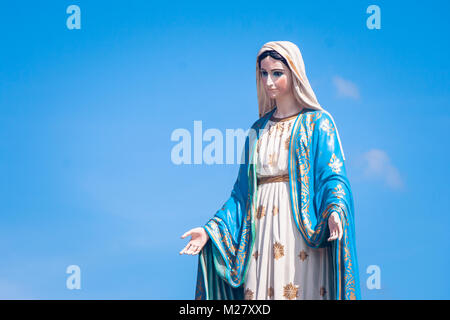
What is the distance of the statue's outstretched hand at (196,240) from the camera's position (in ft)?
40.2

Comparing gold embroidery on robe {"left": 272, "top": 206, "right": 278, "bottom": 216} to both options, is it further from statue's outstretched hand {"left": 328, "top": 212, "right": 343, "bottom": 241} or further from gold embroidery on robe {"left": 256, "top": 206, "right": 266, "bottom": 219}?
statue's outstretched hand {"left": 328, "top": 212, "right": 343, "bottom": 241}

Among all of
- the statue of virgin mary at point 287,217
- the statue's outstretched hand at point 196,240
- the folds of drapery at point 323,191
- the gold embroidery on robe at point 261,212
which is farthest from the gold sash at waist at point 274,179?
the statue's outstretched hand at point 196,240

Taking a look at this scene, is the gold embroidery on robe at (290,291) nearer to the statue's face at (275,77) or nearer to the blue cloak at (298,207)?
the blue cloak at (298,207)

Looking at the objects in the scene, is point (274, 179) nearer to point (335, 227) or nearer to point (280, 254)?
point (280, 254)

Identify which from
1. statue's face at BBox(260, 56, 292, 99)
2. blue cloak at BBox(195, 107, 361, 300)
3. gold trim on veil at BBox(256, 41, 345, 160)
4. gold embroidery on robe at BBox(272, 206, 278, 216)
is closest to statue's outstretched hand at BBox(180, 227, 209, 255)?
blue cloak at BBox(195, 107, 361, 300)

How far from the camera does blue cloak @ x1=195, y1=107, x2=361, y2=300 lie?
11.8m

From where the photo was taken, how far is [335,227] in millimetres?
11406

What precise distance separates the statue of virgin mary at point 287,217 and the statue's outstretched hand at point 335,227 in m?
0.03

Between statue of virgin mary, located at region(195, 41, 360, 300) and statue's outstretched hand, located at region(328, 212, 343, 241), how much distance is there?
0.03 metres
